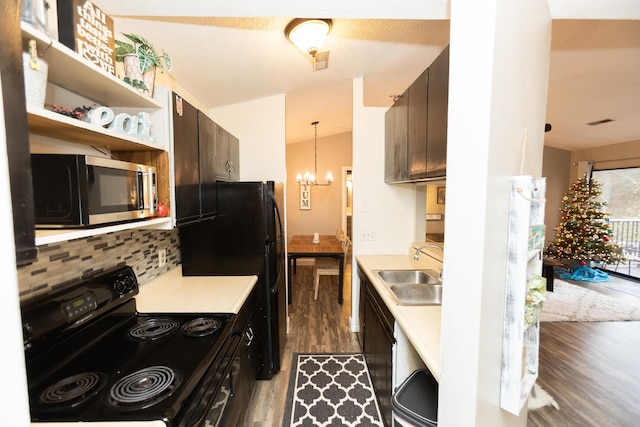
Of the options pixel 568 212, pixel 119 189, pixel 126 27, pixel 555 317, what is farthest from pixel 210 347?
pixel 568 212

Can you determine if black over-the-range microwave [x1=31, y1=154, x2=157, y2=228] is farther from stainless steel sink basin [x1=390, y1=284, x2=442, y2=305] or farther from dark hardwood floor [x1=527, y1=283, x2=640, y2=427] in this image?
dark hardwood floor [x1=527, y1=283, x2=640, y2=427]

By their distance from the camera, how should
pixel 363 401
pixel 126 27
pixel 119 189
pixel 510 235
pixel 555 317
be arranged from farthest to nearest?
pixel 555 317, pixel 363 401, pixel 126 27, pixel 119 189, pixel 510 235

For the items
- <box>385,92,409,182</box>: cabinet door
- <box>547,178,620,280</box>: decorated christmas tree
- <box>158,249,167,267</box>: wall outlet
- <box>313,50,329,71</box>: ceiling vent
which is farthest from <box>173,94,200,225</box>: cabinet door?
<box>547,178,620,280</box>: decorated christmas tree

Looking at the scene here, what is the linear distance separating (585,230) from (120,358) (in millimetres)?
6871

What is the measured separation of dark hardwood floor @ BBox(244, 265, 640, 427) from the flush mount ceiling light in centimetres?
261

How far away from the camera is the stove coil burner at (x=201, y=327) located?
1.38m

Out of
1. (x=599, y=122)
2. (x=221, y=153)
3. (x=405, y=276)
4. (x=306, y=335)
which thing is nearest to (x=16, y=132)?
(x=221, y=153)

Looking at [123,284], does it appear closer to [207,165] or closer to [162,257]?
[162,257]

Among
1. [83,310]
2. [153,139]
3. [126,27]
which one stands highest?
[126,27]

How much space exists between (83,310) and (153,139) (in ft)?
2.77

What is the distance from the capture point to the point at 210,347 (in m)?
1.28

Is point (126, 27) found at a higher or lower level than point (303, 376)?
higher

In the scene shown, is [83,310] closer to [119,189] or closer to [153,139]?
[119,189]

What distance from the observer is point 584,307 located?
380 cm
